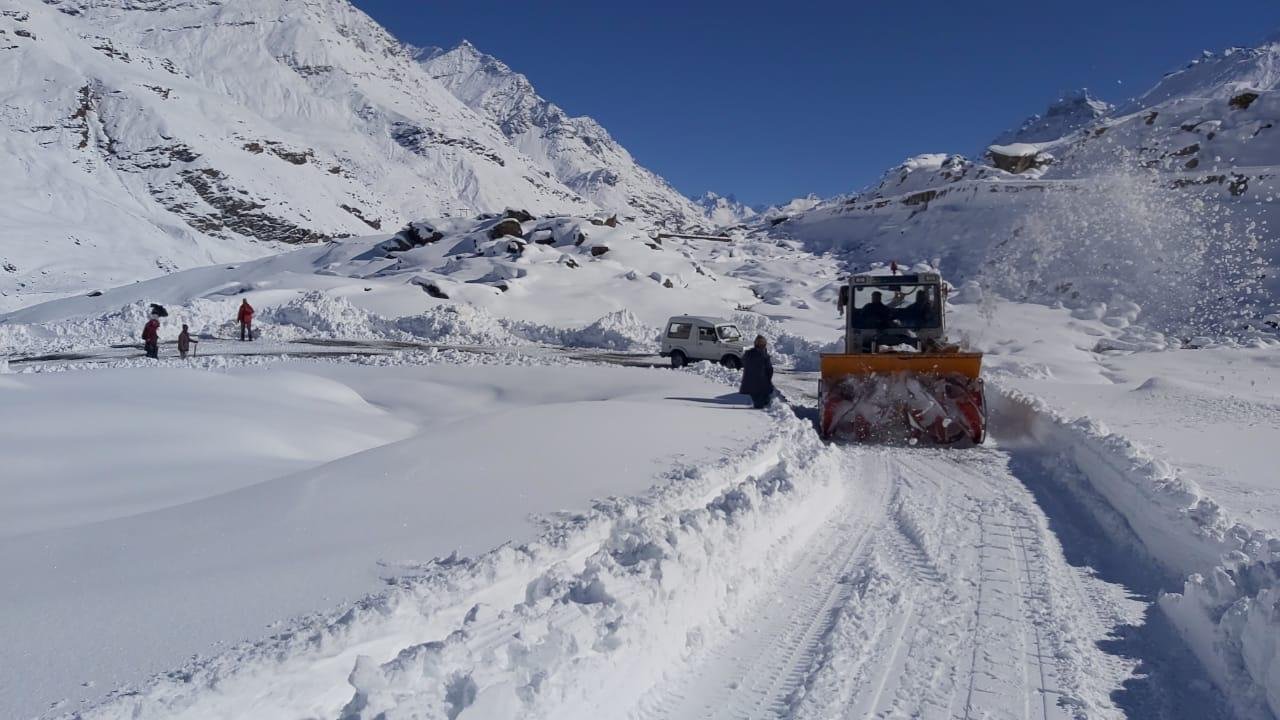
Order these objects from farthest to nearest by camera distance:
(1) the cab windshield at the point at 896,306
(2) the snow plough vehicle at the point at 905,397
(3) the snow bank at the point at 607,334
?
(3) the snow bank at the point at 607,334 < (1) the cab windshield at the point at 896,306 < (2) the snow plough vehicle at the point at 905,397

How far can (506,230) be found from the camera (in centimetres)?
4912

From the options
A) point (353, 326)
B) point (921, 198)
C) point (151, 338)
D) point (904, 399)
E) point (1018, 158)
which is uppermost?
point (1018, 158)

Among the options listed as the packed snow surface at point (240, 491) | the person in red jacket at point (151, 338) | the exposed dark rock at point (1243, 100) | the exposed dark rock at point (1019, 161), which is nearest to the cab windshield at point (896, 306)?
the packed snow surface at point (240, 491)

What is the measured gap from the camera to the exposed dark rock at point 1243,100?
166 feet

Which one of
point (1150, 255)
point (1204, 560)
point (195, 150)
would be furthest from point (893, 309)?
point (195, 150)

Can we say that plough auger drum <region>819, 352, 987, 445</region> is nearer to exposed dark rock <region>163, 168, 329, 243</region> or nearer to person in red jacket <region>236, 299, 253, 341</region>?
person in red jacket <region>236, 299, 253, 341</region>

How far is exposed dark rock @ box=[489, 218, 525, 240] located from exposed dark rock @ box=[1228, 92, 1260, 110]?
4732cm

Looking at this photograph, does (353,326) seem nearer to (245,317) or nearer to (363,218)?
(245,317)

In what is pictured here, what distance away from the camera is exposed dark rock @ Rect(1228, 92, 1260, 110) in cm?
5053

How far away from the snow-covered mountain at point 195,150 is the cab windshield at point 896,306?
67.8 metres

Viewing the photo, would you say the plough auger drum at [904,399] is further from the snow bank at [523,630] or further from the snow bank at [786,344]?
the snow bank at [786,344]

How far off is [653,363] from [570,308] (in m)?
11.3

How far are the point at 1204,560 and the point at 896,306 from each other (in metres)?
8.34

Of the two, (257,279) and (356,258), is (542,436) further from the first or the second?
(356,258)
